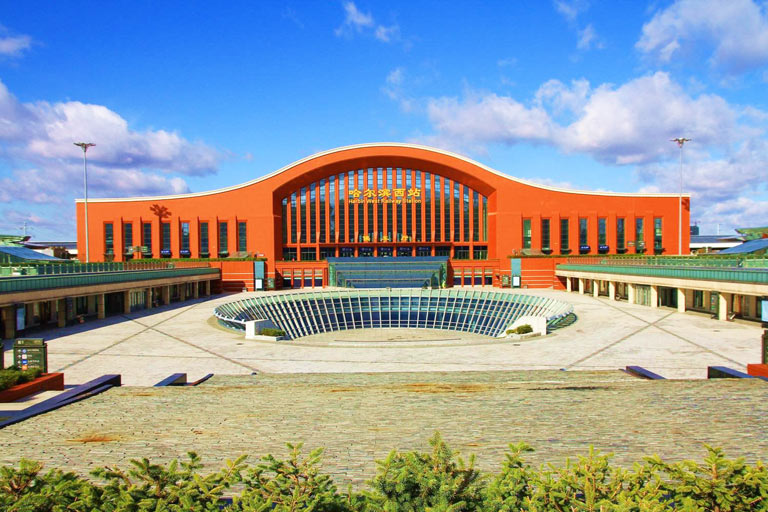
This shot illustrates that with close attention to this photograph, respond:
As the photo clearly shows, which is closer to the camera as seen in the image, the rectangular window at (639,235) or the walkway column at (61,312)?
the walkway column at (61,312)

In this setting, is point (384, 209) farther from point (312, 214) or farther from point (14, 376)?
point (14, 376)

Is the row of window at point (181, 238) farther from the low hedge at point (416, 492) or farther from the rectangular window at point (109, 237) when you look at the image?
the low hedge at point (416, 492)

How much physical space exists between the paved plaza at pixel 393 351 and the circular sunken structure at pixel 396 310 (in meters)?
12.2

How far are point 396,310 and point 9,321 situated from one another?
3535 cm

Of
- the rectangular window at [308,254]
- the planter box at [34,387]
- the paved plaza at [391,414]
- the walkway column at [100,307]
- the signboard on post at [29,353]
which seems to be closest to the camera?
the paved plaza at [391,414]

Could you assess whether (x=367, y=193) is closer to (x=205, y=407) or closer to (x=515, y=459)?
(x=205, y=407)

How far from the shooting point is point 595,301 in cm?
4962

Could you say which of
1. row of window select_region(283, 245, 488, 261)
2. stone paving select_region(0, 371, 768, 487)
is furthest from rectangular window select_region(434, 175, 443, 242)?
stone paving select_region(0, 371, 768, 487)

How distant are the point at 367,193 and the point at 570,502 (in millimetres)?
69220

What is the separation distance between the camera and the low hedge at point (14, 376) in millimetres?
12602

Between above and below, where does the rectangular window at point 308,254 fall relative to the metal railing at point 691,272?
above

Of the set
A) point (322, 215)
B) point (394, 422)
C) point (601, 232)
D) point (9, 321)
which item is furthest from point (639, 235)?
point (9, 321)

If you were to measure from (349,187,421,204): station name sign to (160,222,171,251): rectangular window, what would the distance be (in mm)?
29925

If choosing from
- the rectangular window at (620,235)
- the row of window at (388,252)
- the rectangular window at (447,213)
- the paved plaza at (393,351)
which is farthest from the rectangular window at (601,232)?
the paved plaza at (393,351)
